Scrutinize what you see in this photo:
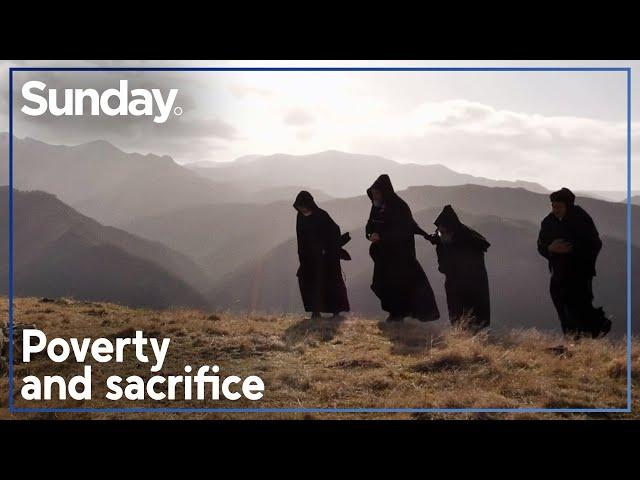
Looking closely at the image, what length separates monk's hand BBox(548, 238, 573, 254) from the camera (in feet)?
41.6

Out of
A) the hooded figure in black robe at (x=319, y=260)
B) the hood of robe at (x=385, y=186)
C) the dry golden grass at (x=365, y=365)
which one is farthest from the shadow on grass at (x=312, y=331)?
the hood of robe at (x=385, y=186)

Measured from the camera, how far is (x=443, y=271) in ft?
46.4

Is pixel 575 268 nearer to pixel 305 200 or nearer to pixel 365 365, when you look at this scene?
pixel 365 365

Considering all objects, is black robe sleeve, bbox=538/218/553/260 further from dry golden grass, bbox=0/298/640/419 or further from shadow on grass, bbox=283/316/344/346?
shadow on grass, bbox=283/316/344/346

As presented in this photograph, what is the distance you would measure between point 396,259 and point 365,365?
4429 mm

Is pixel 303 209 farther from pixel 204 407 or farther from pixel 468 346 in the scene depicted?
pixel 204 407

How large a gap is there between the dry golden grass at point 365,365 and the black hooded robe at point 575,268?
2.29 ft

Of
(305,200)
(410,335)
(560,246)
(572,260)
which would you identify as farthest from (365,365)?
(305,200)

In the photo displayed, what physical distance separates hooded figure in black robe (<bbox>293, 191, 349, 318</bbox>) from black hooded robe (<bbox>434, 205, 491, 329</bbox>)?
7.92 ft

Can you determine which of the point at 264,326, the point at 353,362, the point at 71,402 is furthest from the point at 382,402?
the point at 264,326

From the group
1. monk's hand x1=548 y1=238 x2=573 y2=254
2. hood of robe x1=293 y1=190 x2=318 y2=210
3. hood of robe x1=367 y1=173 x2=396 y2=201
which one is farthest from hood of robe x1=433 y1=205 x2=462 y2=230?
hood of robe x1=293 y1=190 x2=318 y2=210

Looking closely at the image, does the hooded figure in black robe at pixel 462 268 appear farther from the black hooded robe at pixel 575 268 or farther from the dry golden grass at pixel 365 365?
the black hooded robe at pixel 575 268

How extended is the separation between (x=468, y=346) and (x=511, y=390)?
1813 millimetres

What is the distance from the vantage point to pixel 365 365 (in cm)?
1048
